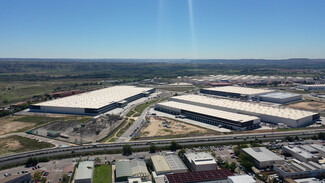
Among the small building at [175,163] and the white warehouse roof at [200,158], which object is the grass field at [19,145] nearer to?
the small building at [175,163]

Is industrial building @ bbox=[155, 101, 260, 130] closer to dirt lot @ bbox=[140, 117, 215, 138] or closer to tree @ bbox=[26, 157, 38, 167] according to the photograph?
dirt lot @ bbox=[140, 117, 215, 138]

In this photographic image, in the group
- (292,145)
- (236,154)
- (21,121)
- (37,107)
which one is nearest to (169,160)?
(236,154)

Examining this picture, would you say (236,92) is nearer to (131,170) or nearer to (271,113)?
(271,113)

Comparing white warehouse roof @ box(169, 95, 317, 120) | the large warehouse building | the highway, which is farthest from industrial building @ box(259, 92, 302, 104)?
the large warehouse building

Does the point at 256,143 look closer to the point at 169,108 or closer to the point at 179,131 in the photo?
the point at 179,131

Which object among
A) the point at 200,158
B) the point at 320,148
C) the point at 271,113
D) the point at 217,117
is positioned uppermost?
the point at 271,113

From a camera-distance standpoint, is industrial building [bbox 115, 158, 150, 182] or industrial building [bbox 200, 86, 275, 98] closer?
industrial building [bbox 115, 158, 150, 182]

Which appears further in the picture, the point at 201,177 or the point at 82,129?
the point at 82,129

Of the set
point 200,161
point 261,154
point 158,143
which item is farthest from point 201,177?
point 158,143
